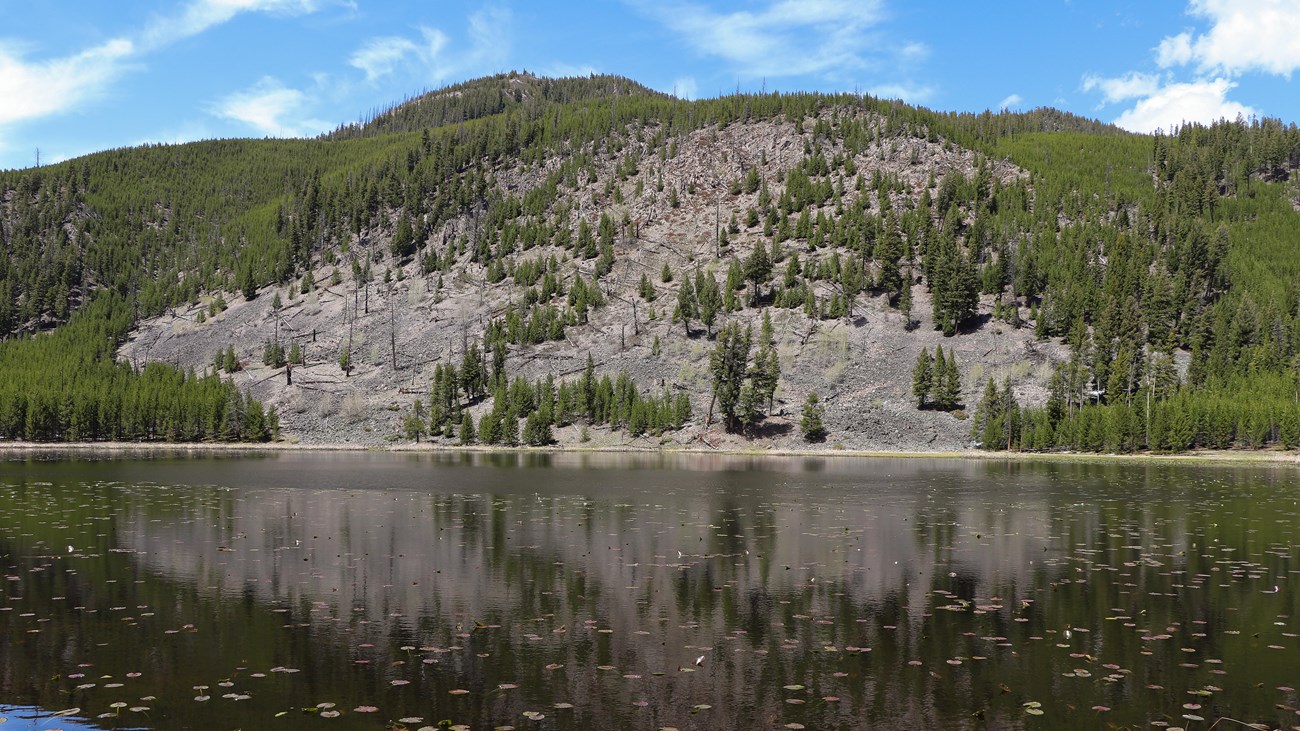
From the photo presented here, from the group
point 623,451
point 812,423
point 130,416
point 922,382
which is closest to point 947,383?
point 922,382

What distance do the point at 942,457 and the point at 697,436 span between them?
4422 centimetres

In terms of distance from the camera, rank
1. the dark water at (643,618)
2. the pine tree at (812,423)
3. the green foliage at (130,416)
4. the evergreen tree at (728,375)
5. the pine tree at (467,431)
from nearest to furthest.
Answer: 1. the dark water at (643,618)
2. the pine tree at (812,423)
3. the evergreen tree at (728,375)
4. the pine tree at (467,431)
5. the green foliage at (130,416)

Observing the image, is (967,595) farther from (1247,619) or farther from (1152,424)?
(1152,424)

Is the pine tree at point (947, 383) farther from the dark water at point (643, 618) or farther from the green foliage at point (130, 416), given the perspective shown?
the green foliage at point (130, 416)

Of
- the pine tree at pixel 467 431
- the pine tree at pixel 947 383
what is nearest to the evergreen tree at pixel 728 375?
the pine tree at pixel 947 383

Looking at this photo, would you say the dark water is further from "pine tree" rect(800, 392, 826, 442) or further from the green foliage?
the green foliage

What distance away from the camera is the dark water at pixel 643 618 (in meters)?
16.5

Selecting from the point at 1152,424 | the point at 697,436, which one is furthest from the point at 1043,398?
the point at 697,436

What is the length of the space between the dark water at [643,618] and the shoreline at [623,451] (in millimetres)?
83345

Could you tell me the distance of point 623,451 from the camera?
155500mm

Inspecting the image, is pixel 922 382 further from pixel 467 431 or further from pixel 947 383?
pixel 467 431

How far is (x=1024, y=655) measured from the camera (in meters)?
19.9

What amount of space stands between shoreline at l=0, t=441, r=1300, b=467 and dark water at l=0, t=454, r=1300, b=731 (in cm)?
8334

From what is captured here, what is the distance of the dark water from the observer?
54.1 ft
